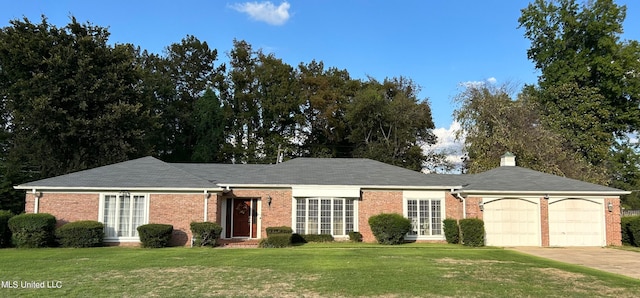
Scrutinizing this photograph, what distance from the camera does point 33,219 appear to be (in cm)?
1733

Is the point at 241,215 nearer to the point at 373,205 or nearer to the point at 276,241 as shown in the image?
the point at 276,241

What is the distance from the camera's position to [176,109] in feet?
131

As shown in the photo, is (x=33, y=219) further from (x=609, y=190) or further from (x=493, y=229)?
(x=609, y=190)

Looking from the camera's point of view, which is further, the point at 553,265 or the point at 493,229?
the point at 493,229

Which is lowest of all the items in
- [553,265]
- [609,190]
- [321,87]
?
[553,265]

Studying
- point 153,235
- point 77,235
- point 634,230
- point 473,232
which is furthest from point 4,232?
point 634,230

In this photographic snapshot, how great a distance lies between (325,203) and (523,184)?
901 cm

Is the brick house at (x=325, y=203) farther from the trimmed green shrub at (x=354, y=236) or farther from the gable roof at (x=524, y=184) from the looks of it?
the trimmed green shrub at (x=354, y=236)

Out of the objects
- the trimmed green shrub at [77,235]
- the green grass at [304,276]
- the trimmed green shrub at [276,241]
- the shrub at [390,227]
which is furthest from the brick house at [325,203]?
the green grass at [304,276]

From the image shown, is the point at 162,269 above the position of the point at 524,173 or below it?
below

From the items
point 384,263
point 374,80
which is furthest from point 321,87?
point 384,263

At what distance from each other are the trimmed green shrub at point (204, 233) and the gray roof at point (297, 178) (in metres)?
1.71

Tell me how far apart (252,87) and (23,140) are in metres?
18.1

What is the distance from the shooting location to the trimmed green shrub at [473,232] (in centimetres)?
1911
